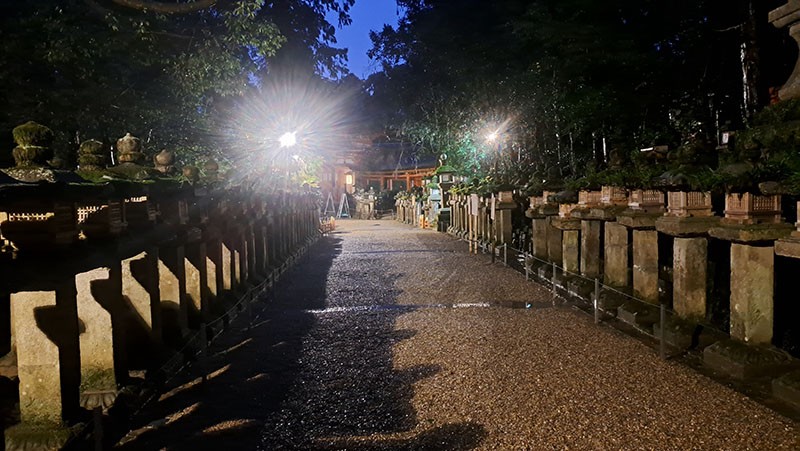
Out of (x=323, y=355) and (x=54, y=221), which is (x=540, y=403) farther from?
(x=54, y=221)

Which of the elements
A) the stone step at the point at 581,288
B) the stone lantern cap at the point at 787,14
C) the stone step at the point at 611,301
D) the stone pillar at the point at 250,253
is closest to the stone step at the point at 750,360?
the stone step at the point at 611,301

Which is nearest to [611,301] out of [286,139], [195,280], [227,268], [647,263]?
[647,263]

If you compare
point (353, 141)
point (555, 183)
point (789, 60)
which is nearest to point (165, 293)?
point (555, 183)

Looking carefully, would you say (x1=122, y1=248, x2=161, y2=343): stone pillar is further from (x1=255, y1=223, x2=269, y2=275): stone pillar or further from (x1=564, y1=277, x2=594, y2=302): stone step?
(x1=255, y1=223, x2=269, y2=275): stone pillar

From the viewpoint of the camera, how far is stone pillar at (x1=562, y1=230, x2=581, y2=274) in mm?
11219

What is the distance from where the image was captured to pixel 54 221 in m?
4.17

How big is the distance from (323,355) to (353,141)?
4955cm

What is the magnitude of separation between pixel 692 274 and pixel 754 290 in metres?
1.12

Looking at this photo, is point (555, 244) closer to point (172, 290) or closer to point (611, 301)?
point (611, 301)

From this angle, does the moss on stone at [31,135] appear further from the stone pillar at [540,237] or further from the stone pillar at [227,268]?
the stone pillar at [540,237]

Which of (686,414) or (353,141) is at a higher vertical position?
(353,141)

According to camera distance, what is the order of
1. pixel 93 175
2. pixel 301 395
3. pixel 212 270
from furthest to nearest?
pixel 212 270 < pixel 301 395 < pixel 93 175

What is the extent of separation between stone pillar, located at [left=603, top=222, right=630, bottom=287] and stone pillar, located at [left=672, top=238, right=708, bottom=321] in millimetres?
1818

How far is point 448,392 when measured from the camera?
19.9 feet
